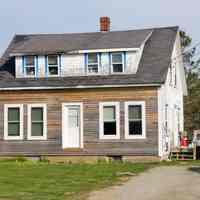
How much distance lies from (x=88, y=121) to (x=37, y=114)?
270 centimetres

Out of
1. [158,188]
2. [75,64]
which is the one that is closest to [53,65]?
[75,64]

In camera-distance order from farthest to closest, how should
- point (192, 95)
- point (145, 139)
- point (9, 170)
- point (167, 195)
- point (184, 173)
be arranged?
point (192, 95)
point (145, 139)
point (9, 170)
point (184, 173)
point (167, 195)

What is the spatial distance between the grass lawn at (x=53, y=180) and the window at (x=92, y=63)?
6024mm

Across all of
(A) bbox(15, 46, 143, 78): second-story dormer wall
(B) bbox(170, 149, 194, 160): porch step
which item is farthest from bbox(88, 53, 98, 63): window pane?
(B) bbox(170, 149, 194, 160): porch step

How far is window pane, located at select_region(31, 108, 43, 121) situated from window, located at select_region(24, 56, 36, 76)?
2016 mm

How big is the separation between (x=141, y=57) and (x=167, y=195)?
1640cm

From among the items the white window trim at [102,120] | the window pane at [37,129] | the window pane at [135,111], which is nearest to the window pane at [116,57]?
the white window trim at [102,120]

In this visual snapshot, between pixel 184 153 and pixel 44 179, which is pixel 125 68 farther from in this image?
pixel 44 179

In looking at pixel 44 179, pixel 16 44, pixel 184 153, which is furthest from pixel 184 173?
pixel 16 44

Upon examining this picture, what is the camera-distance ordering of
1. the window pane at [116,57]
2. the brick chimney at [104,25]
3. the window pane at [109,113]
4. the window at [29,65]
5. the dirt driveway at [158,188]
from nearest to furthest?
the dirt driveway at [158,188]
the window pane at [109,113]
the window pane at [116,57]
the window at [29,65]
the brick chimney at [104,25]

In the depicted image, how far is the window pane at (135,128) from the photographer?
30013 millimetres

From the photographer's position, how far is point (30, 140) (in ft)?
103

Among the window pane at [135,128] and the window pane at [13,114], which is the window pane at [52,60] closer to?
the window pane at [13,114]

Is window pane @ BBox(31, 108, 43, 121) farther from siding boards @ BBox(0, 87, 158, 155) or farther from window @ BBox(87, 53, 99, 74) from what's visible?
window @ BBox(87, 53, 99, 74)
